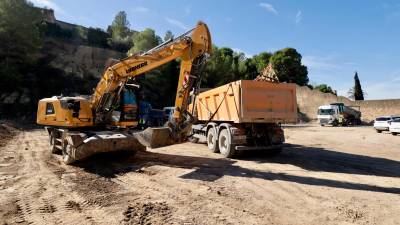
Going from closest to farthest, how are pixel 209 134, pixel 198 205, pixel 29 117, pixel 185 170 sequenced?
pixel 198 205, pixel 185 170, pixel 209 134, pixel 29 117

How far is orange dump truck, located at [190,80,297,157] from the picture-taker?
1155 cm

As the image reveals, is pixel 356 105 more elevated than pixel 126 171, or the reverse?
pixel 356 105

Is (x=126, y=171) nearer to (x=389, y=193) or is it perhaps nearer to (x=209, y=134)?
(x=209, y=134)

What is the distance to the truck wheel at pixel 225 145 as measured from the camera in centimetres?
1173

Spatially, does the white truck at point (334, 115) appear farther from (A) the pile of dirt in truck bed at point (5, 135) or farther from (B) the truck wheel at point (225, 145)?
(A) the pile of dirt in truck bed at point (5, 135)

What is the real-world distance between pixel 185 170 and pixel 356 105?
40.0 metres

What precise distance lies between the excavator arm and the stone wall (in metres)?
36.9

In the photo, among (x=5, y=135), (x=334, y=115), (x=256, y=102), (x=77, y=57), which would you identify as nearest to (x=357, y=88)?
(x=334, y=115)

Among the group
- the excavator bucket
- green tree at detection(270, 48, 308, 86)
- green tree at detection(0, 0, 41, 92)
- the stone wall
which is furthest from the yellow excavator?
green tree at detection(270, 48, 308, 86)

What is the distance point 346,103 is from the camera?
43.8 m

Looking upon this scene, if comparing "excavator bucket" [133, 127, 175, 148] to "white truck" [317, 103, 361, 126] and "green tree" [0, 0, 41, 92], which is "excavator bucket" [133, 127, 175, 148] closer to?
"green tree" [0, 0, 41, 92]

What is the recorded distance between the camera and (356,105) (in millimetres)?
43406

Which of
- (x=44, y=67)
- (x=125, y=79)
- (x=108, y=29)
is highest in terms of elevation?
(x=108, y=29)

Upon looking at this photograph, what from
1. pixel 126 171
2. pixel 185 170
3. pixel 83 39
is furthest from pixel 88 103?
pixel 83 39
